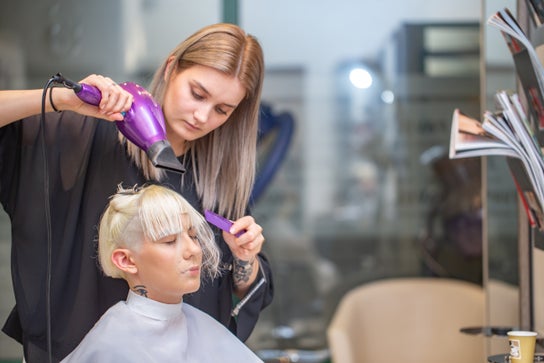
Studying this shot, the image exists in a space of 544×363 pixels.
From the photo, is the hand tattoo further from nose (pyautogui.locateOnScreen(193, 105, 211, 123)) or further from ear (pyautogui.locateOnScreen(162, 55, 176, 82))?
ear (pyautogui.locateOnScreen(162, 55, 176, 82))

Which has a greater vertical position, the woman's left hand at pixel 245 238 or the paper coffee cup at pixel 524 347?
the woman's left hand at pixel 245 238

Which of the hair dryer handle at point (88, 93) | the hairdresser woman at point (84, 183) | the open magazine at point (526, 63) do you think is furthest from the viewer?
the open magazine at point (526, 63)

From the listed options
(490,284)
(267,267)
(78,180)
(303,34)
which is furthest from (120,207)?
(303,34)

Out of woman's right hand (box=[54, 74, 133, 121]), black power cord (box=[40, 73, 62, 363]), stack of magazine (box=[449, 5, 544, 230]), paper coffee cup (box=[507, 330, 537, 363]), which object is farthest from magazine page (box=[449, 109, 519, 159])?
black power cord (box=[40, 73, 62, 363])

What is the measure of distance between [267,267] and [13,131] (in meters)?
0.64

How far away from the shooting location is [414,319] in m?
3.74

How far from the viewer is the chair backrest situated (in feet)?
12.1

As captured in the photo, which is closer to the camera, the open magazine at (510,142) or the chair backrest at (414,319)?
the open magazine at (510,142)

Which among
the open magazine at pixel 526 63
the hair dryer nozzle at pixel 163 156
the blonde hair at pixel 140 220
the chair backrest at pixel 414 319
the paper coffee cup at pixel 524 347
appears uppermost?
the open magazine at pixel 526 63

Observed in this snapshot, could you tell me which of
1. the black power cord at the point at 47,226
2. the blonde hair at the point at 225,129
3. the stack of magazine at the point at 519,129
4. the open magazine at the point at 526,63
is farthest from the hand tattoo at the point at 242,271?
the open magazine at the point at 526,63

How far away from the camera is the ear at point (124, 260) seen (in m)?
1.52

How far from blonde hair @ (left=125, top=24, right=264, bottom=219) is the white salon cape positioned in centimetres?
25

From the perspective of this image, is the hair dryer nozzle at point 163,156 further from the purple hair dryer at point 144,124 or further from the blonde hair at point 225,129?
the blonde hair at point 225,129

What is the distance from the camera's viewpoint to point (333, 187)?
13.6 feet
